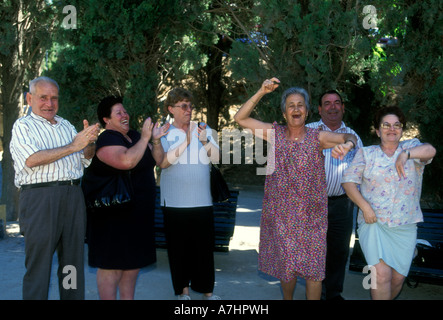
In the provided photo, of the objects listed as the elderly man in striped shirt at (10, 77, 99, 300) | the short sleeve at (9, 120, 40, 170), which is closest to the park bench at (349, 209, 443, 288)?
the elderly man in striped shirt at (10, 77, 99, 300)

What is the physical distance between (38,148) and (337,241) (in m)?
2.65

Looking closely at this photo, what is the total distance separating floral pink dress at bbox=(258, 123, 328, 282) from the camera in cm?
371

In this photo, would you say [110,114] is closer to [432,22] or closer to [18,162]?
[18,162]

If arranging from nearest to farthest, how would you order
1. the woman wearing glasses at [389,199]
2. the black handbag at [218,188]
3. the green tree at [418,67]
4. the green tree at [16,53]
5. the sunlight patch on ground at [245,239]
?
the woman wearing glasses at [389,199] < the black handbag at [218,188] < the green tree at [418,67] < the sunlight patch on ground at [245,239] < the green tree at [16,53]

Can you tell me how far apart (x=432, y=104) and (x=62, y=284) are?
381 centimetres

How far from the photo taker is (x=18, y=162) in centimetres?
360

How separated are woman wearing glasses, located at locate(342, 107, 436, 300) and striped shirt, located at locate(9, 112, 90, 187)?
2.10 metres

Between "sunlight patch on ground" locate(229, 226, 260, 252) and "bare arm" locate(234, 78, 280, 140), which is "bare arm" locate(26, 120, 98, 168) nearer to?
"bare arm" locate(234, 78, 280, 140)

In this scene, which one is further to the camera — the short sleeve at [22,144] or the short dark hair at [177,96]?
the short dark hair at [177,96]

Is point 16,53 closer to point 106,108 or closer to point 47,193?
point 106,108

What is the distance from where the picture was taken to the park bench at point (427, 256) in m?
4.41

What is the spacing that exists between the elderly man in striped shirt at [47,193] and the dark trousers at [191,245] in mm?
876

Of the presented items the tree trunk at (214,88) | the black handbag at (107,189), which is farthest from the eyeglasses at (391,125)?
the tree trunk at (214,88)

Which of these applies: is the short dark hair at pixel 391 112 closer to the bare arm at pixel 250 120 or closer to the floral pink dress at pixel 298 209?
the floral pink dress at pixel 298 209
